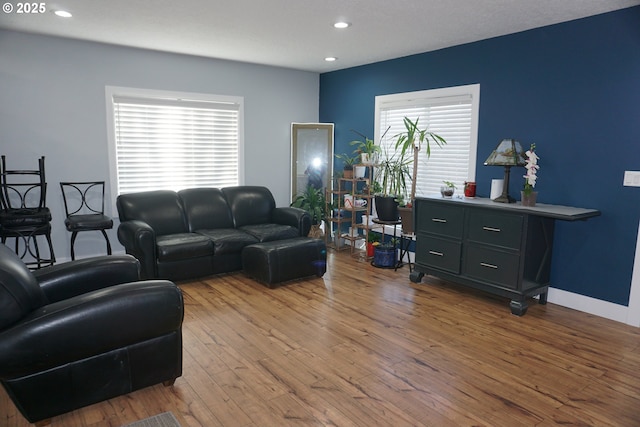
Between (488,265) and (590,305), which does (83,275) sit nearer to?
(488,265)

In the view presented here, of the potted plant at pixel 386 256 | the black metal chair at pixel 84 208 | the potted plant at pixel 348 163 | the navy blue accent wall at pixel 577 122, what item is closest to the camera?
the navy blue accent wall at pixel 577 122

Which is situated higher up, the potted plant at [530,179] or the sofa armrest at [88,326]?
the potted plant at [530,179]

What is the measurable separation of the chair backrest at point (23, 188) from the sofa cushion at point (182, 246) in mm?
1302

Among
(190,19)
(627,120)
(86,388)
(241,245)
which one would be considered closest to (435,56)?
(627,120)

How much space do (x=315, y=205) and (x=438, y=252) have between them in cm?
227

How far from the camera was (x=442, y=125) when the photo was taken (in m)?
5.06

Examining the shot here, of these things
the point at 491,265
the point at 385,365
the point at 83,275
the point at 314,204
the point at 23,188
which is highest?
the point at 23,188

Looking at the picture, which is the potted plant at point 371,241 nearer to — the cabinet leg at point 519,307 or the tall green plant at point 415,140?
the tall green plant at point 415,140

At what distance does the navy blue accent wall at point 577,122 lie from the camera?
141 inches

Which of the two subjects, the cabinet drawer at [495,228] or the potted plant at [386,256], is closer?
the cabinet drawer at [495,228]

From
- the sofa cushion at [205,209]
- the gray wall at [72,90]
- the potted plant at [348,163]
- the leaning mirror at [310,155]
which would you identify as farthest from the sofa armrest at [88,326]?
the leaning mirror at [310,155]

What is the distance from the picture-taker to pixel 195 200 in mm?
5172

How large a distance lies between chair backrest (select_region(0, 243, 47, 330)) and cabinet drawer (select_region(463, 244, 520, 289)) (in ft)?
11.2

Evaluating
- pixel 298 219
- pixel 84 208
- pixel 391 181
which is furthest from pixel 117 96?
pixel 391 181
